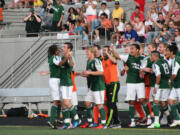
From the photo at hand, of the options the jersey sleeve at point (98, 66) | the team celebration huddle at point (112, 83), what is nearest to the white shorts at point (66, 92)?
the team celebration huddle at point (112, 83)

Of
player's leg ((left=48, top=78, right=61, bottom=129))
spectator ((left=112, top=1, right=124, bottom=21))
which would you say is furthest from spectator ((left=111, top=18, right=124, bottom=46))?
player's leg ((left=48, top=78, right=61, bottom=129))

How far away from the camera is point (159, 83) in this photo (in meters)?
16.3

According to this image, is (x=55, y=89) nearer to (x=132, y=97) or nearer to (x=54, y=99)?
(x=54, y=99)

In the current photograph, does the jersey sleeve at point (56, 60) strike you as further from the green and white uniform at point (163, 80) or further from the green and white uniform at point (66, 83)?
the green and white uniform at point (163, 80)

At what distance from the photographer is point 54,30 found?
2792 centimetres

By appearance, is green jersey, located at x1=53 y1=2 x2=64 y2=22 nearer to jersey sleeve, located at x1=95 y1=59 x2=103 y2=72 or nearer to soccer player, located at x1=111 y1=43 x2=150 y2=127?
soccer player, located at x1=111 y1=43 x2=150 y2=127

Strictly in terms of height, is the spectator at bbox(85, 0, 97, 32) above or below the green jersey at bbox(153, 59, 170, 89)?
above

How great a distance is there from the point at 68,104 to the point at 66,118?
0.37 metres

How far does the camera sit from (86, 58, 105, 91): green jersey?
1600cm

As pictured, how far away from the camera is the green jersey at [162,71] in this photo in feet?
53.0

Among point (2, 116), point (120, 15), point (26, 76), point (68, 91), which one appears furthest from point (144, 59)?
point (26, 76)

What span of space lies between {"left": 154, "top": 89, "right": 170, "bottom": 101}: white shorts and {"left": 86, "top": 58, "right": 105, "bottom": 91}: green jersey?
57.8 inches

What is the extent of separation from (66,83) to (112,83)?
4.11ft

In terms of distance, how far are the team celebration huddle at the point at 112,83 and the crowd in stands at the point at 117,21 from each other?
5405 millimetres
